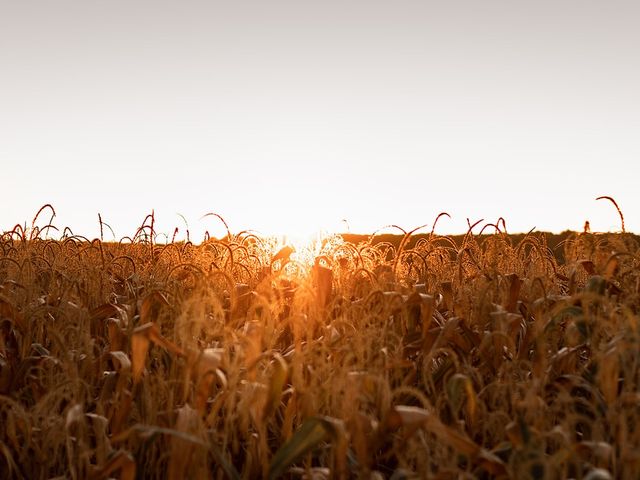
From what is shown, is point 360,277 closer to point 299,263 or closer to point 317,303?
point 299,263

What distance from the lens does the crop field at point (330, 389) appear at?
234cm

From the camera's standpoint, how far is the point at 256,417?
2.59m

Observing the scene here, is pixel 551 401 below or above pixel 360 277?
below

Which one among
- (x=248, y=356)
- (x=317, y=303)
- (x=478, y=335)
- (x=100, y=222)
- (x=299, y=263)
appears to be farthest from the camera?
(x=100, y=222)

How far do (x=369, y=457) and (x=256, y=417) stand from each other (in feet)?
1.56

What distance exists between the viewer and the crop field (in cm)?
234

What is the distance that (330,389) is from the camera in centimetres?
276

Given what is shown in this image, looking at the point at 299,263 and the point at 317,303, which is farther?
the point at 299,263

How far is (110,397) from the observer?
3.16 meters

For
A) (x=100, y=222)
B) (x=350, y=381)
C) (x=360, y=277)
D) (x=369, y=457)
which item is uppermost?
(x=100, y=222)

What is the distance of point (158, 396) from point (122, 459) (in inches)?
30.0

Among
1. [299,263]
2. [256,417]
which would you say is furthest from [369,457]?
[299,263]

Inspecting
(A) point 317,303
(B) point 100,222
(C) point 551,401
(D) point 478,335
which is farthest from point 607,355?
(B) point 100,222

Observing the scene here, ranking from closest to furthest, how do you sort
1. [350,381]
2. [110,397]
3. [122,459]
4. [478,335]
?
[122,459], [350,381], [110,397], [478,335]
